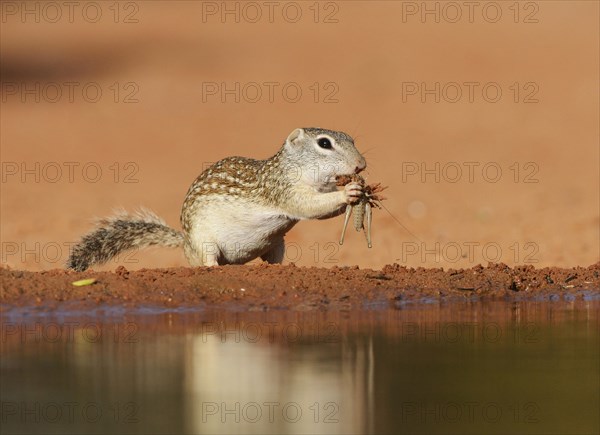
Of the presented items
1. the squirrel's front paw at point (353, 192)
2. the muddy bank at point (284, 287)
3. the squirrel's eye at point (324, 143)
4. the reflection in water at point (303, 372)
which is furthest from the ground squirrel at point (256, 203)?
the reflection in water at point (303, 372)

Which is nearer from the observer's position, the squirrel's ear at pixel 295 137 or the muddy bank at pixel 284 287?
the muddy bank at pixel 284 287

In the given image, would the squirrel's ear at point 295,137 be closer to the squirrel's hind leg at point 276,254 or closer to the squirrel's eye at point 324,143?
the squirrel's eye at point 324,143

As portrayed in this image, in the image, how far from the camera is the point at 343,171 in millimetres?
12305

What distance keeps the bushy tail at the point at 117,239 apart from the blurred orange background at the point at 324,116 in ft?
7.00

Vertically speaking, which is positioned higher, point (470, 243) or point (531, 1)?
point (531, 1)

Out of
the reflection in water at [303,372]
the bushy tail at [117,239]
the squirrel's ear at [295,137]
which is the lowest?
the reflection in water at [303,372]

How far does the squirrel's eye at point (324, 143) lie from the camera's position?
40.8 ft

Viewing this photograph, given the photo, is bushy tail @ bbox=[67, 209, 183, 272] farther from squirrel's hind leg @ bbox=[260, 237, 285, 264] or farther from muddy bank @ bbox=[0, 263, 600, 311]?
muddy bank @ bbox=[0, 263, 600, 311]

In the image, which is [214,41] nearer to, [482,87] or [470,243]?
[482,87]

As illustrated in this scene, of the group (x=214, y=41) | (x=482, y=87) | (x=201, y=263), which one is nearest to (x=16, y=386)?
(x=201, y=263)

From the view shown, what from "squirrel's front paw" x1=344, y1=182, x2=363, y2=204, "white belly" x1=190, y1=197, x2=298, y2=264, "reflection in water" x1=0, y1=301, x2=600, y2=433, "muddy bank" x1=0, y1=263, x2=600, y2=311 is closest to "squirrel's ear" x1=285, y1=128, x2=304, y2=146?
"white belly" x1=190, y1=197, x2=298, y2=264

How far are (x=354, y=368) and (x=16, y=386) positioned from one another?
199 centimetres

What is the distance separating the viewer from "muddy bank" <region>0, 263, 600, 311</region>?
10.7m

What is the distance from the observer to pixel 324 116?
27469mm
